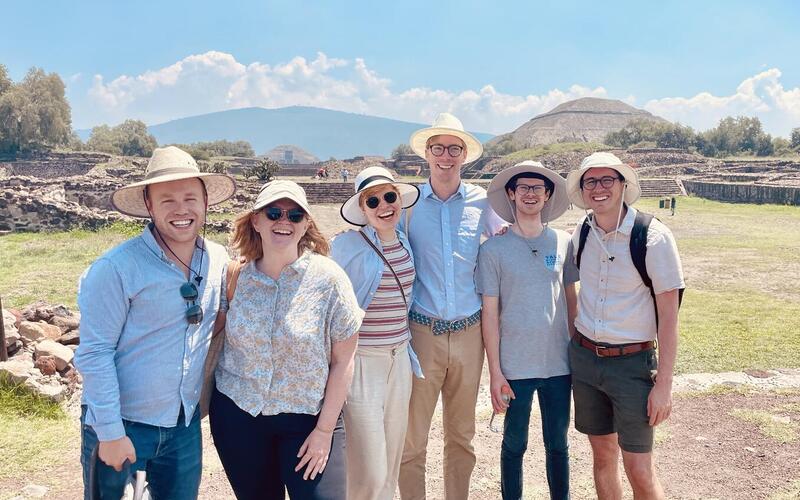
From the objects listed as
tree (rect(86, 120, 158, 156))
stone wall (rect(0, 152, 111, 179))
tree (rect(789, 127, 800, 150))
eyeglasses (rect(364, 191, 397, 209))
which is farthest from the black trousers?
tree (rect(789, 127, 800, 150))

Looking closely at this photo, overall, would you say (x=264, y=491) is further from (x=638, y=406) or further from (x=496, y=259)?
(x=638, y=406)

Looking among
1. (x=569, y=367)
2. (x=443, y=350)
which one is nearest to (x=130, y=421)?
(x=443, y=350)

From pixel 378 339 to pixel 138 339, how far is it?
43.7 inches

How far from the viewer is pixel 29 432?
13.9 ft

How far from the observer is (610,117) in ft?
314

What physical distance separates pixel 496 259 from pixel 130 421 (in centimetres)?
190

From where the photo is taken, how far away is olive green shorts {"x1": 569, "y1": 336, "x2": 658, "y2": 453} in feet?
9.04

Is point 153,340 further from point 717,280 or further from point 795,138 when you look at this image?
point 795,138

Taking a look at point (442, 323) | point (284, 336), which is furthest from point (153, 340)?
point (442, 323)

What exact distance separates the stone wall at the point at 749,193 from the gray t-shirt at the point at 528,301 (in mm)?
26146

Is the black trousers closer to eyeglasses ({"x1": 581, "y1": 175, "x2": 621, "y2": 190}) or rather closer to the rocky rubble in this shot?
eyeglasses ({"x1": 581, "y1": 175, "x2": 621, "y2": 190})

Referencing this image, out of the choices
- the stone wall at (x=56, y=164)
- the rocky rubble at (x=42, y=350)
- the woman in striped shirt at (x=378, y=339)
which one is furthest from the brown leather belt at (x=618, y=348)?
the stone wall at (x=56, y=164)

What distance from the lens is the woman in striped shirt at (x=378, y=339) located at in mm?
2689

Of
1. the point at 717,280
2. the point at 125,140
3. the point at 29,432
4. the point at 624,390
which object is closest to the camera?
the point at 624,390
